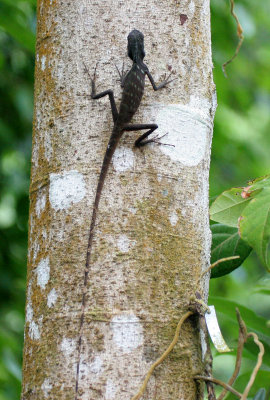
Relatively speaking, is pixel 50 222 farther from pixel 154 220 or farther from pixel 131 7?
pixel 131 7

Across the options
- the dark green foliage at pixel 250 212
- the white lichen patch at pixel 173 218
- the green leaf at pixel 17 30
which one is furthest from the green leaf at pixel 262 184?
the green leaf at pixel 17 30

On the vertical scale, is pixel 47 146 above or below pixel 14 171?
above

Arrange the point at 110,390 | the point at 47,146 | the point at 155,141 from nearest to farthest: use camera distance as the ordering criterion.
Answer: the point at 110,390 < the point at 155,141 < the point at 47,146

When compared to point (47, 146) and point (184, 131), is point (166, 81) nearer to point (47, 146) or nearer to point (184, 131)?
point (184, 131)

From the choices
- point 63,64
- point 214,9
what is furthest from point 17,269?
point 63,64

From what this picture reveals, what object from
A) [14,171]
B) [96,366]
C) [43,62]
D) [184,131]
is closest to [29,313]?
[96,366]

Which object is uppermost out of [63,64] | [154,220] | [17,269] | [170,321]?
[63,64]
